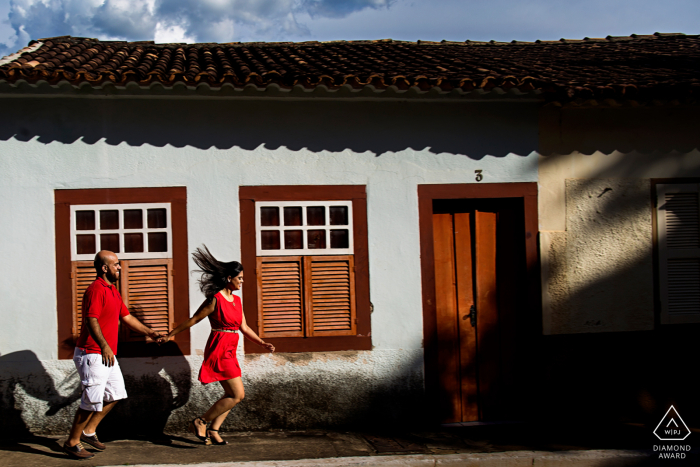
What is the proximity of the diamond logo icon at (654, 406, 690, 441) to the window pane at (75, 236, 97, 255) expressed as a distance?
18.3ft

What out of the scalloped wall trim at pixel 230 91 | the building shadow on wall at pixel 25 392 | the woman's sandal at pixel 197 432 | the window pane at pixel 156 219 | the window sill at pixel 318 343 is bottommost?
the woman's sandal at pixel 197 432

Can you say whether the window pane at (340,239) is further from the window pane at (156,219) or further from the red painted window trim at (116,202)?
the window pane at (156,219)

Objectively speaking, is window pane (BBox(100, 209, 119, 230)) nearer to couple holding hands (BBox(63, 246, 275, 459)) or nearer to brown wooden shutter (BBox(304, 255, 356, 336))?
couple holding hands (BBox(63, 246, 275, 459))

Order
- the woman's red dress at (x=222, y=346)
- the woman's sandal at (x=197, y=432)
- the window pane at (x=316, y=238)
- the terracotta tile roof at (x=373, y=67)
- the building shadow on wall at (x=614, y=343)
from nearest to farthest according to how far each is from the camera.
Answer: the woman's red dress at (x=222, y=346) → the woman's sandal at (x=197, y=432) → the terracotta tile roof at (x=373, y=67) → the window pane at (x=316, y=238) → the building shadow on wall at (x=614, y=343)

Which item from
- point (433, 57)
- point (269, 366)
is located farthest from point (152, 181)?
point (433, 57)

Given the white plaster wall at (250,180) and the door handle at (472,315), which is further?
the door handle at (472,315)

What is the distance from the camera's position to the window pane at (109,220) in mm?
5332

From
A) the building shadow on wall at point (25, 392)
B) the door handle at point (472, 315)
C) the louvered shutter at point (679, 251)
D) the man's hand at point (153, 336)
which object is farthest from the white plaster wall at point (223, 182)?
the louvered shutter at point (679, 251)

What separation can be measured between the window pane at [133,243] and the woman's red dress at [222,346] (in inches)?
45.0

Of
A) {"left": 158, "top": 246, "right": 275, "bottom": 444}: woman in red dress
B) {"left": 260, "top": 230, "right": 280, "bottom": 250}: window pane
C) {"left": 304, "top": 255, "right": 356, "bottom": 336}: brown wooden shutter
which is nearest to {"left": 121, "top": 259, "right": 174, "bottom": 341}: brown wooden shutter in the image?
{"left": 158, "top": 246, "right": 275, "bottom": 444}: woman in red dress

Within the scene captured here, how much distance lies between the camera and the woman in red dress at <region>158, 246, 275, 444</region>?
470 cm

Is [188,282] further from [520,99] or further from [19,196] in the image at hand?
[520,99]

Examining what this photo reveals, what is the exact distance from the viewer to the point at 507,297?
5848mm

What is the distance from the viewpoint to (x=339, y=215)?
5.59 metres
